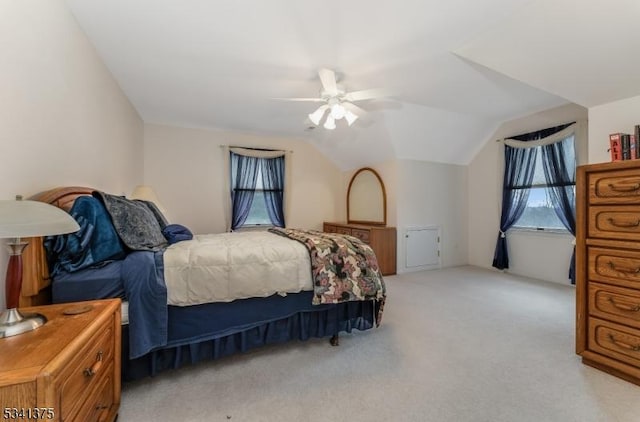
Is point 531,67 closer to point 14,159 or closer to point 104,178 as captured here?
point 14,159

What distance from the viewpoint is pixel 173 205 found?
14.2ft

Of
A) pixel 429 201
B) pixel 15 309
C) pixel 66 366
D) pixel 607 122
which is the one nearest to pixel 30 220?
pixel 15 309

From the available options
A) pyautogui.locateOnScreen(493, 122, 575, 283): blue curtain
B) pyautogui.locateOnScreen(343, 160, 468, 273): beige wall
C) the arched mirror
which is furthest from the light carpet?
the arched mirror

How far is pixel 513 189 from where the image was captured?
4.15 meters

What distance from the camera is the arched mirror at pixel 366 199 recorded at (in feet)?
15.5

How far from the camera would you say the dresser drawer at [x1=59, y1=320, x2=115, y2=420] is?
2.74ft

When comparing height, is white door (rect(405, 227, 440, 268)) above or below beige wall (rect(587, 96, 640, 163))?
below

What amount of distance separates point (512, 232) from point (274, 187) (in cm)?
398

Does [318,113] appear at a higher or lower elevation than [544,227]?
higher

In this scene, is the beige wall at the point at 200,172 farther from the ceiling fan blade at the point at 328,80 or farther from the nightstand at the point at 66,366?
the nightstand at the point at 66,366

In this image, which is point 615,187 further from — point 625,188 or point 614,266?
point 614,266

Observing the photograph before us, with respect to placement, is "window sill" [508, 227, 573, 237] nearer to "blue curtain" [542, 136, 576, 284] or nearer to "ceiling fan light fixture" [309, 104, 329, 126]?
"blue curtain" [542, 136, 576, 284]

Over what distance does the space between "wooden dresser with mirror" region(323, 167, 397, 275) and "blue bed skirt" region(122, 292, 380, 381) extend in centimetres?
208

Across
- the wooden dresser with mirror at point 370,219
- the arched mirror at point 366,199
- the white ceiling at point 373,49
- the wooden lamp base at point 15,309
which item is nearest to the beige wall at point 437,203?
the wooden dresser with mirror at point 370,219
